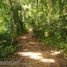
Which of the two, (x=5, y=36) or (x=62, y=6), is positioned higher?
(x=62, y=6)

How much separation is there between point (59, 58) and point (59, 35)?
4396 millimetres

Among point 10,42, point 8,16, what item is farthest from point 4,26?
point 10,42

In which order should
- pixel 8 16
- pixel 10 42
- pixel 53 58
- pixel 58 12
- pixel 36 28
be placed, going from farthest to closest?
pixel 36 28, pixel 8 16, pixel 58 12, pixel 10 42, pixel 53 58

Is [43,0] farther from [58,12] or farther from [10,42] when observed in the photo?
[10,42]

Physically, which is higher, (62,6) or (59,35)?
(62,6)

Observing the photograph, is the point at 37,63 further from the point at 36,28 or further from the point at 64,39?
the point at 36,28

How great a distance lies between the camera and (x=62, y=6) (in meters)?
14.1

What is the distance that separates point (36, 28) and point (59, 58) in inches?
350

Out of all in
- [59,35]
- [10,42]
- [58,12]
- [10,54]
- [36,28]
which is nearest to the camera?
[10,54]

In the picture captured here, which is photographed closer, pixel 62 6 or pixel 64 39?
pixel 64 39

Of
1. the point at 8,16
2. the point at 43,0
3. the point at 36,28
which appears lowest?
the point at 36,28

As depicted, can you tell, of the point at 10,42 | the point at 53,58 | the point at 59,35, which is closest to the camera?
the point at 53,58

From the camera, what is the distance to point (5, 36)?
13000 millimetres

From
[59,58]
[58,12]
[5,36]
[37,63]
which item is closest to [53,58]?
[59,58]
